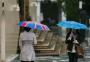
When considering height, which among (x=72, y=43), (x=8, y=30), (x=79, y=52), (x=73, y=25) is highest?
(x=73, y=25)

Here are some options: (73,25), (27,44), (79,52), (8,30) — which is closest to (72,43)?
(79,52)

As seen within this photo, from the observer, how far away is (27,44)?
11992 millimetres

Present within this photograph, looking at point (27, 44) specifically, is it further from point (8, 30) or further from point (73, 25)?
point (8, 30)

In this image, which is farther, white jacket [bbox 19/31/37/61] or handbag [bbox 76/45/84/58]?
handbag [bbox 76/45/84/58]

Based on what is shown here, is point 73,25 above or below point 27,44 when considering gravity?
above

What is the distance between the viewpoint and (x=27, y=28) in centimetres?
1195

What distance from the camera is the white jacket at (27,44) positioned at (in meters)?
11.9

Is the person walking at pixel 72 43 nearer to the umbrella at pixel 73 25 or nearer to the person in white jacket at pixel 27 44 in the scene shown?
the umbrella at pixel 73 25

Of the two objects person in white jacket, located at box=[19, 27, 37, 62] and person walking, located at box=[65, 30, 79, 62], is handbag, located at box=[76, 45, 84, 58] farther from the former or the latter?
person in white jacket, located at box=[19, 27, 37, 62]

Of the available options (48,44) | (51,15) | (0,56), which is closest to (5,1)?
(0,56)

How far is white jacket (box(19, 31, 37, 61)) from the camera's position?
39.1 ft

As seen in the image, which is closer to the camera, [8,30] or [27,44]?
[27,44]

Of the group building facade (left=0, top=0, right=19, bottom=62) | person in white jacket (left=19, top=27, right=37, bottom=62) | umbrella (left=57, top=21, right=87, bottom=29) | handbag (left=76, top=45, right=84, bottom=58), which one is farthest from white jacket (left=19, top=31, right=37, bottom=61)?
building facade (left=0, top=0, right=19, bottom=62)

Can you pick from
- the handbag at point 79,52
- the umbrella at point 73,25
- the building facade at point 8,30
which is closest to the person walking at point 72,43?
the handbag at point 79,52
